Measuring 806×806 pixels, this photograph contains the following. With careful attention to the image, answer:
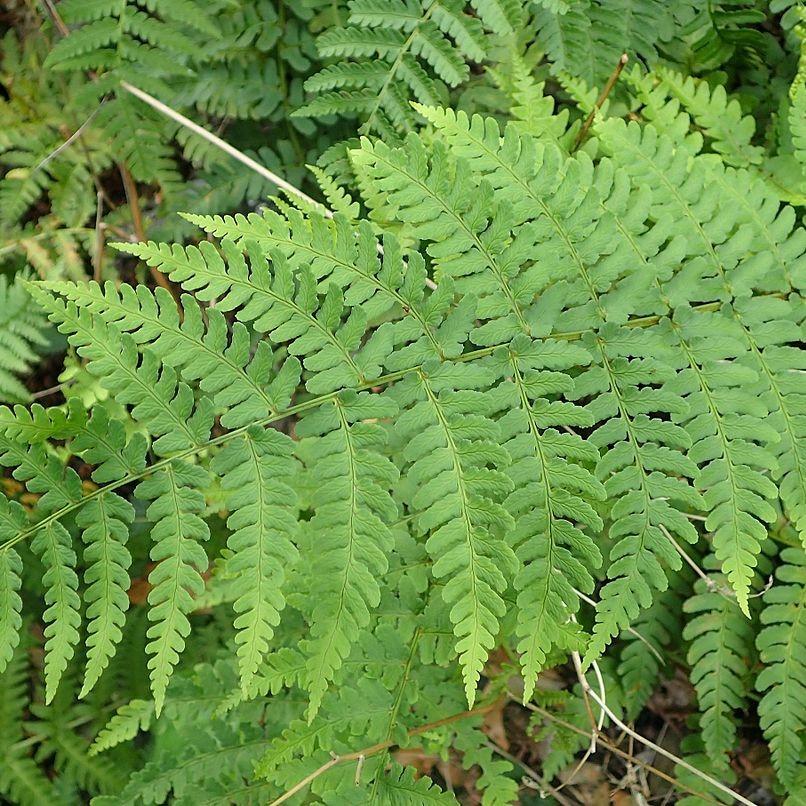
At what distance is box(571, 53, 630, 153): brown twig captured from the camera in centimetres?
255

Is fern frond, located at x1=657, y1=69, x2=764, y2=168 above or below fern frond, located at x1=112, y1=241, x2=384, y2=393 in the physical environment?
above

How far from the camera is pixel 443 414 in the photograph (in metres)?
1.82

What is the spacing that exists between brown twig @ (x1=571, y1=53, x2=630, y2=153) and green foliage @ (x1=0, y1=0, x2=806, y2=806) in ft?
0.05

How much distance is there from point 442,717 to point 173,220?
2461 millimetres

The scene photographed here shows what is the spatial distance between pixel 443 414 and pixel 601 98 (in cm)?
152

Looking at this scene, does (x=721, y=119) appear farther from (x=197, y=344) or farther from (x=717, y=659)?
(x=197, y=344)

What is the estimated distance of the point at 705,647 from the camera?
8.29ft

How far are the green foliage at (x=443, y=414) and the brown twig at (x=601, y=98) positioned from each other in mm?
17

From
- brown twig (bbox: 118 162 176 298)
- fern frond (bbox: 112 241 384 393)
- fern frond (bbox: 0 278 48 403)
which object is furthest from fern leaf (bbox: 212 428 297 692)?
brown twig (bbox: 118 162 176 298)

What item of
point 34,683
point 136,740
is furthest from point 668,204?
point 34,683

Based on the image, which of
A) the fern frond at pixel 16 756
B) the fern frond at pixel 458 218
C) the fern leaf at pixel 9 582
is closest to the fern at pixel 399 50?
the fern frond at pixel 458 218

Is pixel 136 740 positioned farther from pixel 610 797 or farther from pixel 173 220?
pixel 173 220

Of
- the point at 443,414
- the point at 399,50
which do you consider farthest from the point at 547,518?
the point at 399,50

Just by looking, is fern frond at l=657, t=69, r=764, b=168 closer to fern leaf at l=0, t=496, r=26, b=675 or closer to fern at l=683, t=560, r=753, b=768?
fern at l=683, t=560, r=753, b=768
